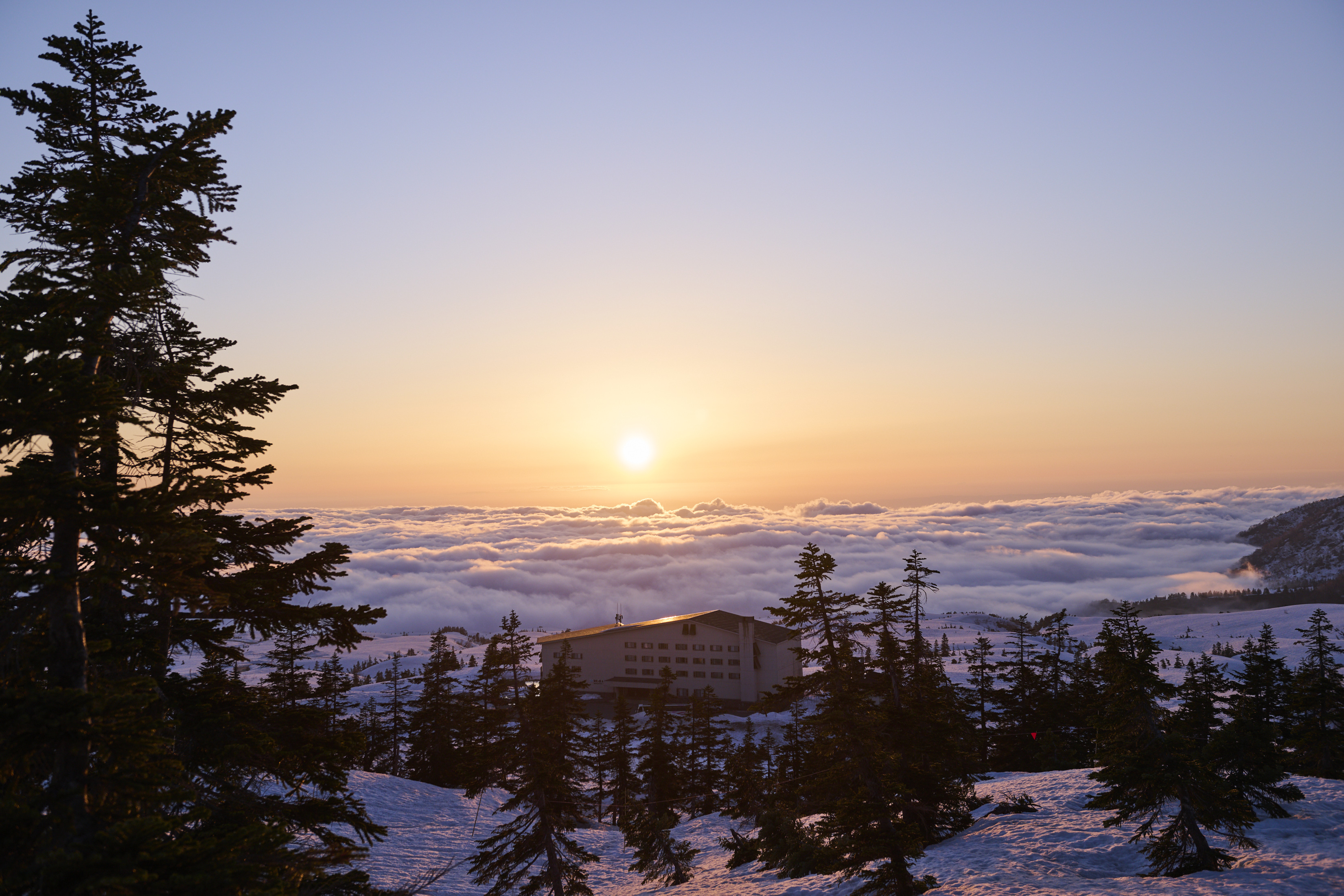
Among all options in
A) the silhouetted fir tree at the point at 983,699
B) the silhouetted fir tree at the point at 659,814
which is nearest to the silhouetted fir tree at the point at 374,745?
the silhouetted fir tree at the point at 659,814

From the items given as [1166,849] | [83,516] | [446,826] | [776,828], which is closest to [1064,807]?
[1166,849]

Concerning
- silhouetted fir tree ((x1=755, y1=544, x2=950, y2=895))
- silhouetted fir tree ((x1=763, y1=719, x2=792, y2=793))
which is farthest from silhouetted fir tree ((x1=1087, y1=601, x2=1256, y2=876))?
silhouetted fir tree ((x1=763, y1=719, x2=792, y2=793))

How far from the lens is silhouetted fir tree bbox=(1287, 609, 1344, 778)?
38969mm

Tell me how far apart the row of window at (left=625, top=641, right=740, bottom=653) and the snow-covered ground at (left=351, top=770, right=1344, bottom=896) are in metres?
55.2

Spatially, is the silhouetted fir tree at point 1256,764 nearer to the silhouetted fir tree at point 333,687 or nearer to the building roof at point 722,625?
the silhouetted fir tree at point 333,687

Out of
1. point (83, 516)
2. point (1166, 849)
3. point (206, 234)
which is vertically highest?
point (206, 234)

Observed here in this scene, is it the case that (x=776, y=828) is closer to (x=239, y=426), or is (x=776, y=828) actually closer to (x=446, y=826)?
(x=446, y=826)

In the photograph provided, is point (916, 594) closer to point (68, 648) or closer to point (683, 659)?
point (68, 648)

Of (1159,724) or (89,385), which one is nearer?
(89,385)

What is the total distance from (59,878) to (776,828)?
32156 mm

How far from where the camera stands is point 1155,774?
20734 millimetres

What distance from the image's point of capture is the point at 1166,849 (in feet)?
72.6

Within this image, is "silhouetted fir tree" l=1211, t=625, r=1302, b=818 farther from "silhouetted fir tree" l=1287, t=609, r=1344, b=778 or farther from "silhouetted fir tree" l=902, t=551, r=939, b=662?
"silhouetted fir tree" l=902, t=551, r=939, b=662

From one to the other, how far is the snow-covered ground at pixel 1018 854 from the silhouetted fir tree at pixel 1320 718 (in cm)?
834
